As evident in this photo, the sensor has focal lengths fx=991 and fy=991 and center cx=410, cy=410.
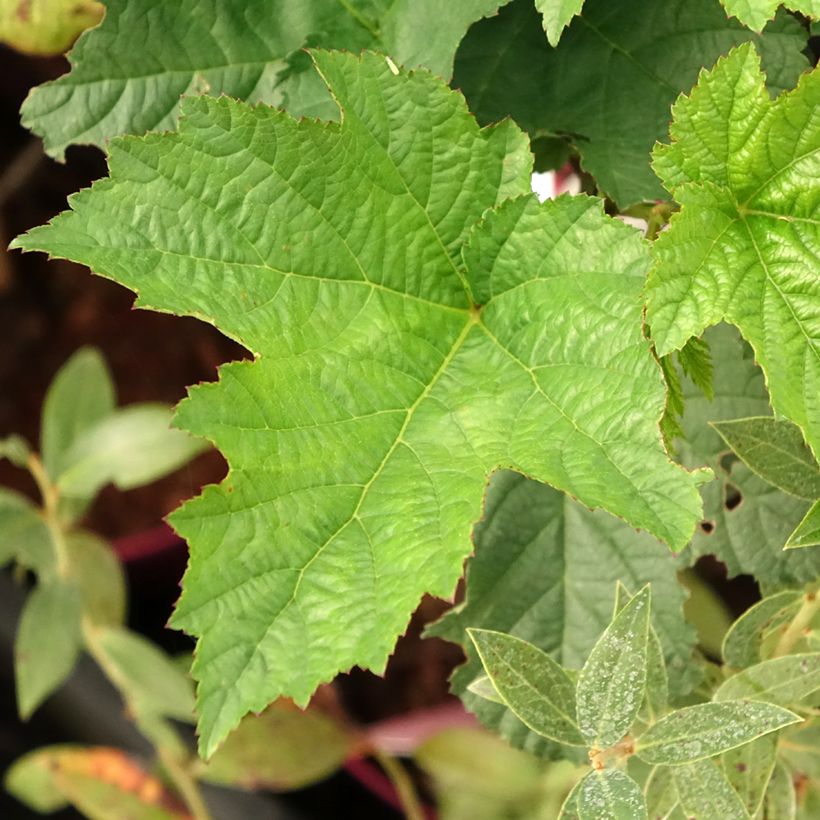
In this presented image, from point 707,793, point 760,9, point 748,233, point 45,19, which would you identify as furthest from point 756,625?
point 45,19

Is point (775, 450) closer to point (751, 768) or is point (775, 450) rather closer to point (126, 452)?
point (751, 768)

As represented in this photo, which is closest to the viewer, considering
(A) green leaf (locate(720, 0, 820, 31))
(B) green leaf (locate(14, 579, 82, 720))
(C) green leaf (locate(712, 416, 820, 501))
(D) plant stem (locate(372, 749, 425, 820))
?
(A) green leaf (locate(720, 0, 820, 31))

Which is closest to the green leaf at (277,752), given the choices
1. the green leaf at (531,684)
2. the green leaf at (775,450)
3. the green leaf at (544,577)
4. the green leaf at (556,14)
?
the green leaf at (544,577)

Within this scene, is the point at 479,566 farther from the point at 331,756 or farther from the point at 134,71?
the point at 331,756

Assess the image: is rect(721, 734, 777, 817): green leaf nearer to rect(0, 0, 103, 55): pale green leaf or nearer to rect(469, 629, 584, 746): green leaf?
rect(469, 629, 584, 746): green leaf

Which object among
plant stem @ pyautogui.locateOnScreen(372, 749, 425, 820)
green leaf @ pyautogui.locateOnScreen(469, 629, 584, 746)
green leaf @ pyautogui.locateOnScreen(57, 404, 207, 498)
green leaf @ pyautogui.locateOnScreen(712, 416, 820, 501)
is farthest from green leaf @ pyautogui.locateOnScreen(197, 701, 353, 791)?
green leaf @ pyautogui.locateOnScreen(712, 416, 820, 501)

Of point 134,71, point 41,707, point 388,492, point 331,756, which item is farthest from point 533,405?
point 41,707
